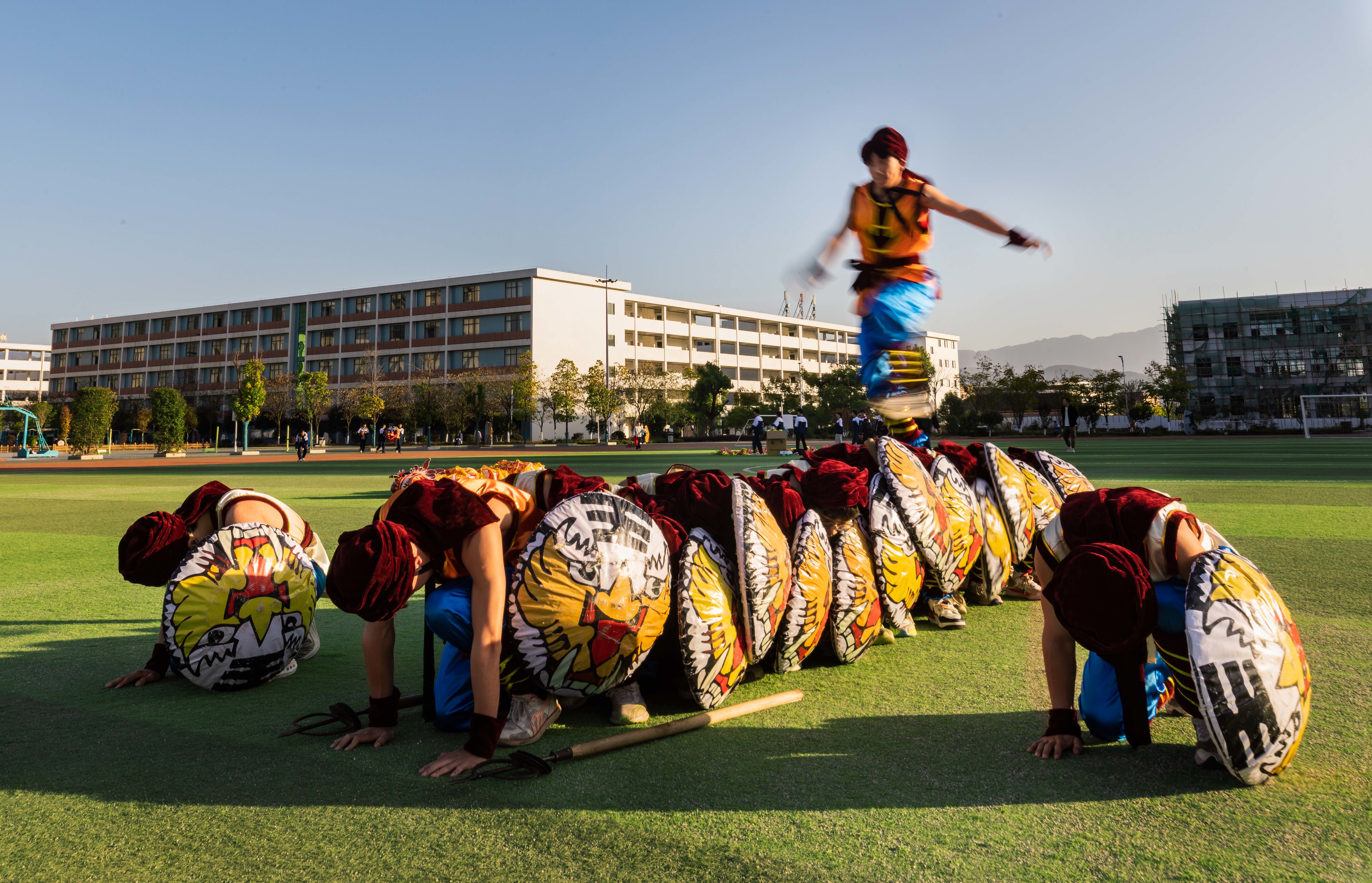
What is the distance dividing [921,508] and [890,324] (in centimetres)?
151

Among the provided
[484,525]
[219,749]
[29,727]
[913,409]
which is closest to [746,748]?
[484,525]

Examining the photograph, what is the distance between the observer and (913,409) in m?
5.04

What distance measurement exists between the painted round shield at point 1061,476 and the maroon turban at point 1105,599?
9.63 feet

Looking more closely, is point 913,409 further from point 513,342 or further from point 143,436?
point 143,436

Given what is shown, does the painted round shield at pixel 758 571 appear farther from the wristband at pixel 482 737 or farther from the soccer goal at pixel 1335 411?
the soccer goal at pixel 1335 411

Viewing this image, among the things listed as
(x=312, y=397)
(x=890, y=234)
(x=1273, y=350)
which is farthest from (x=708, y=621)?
(x=1273, y=350)

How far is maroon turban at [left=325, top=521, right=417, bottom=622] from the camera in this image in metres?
2.25

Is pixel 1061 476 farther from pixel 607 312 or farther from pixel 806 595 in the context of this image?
pixel 607 312

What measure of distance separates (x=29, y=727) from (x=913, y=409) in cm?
452

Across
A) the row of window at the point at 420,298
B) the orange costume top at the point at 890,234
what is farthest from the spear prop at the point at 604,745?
the row of window at the point at 420,298

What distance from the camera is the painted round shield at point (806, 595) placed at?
3.24 metres

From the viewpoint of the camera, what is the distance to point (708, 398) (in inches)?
2849

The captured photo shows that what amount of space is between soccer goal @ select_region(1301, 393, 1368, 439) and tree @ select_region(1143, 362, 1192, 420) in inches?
340

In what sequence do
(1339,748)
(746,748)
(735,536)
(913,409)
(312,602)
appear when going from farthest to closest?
1. (913,409)
2. (312,602)
3. (735,536)
4. (746,748)
5. (1339,748)
